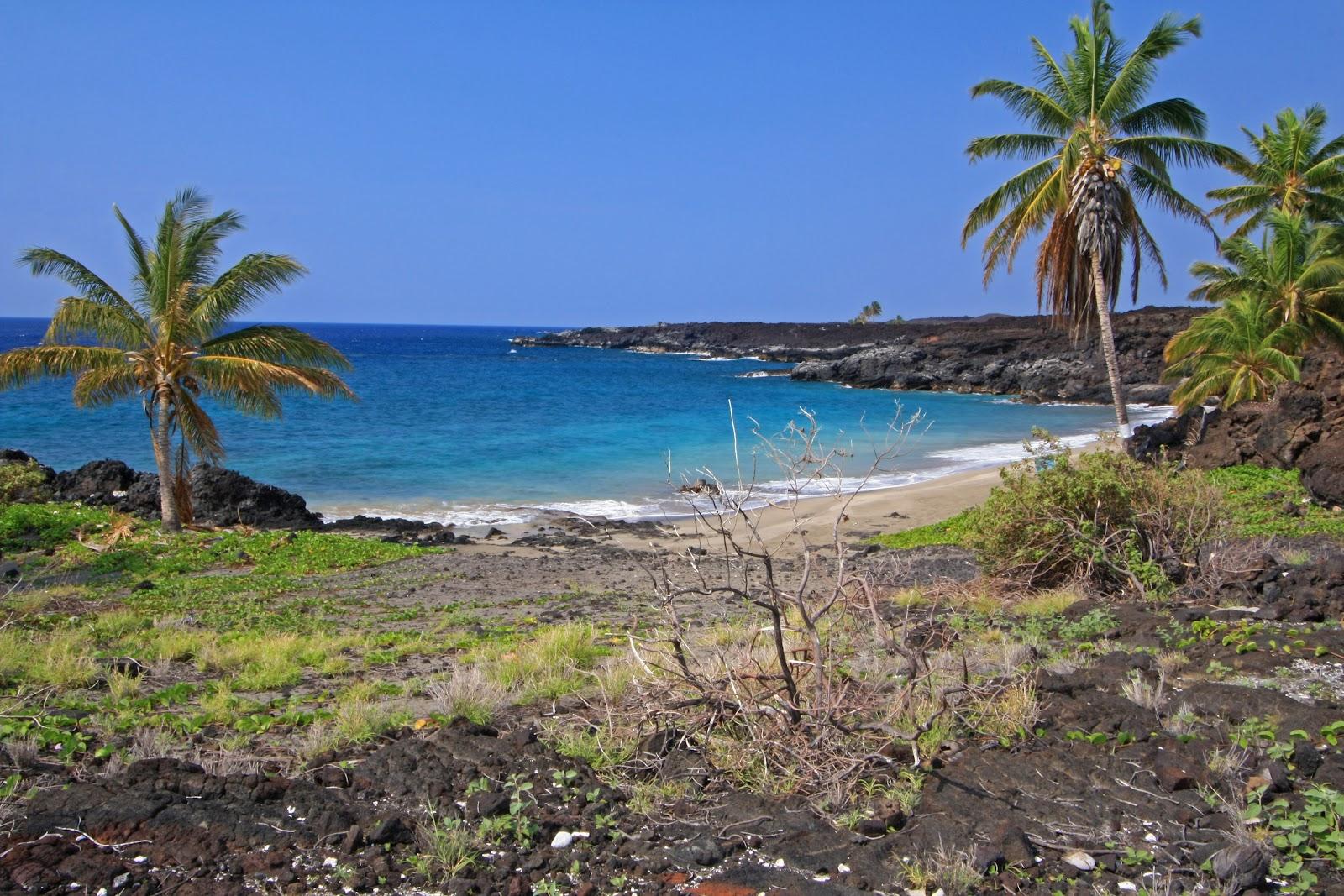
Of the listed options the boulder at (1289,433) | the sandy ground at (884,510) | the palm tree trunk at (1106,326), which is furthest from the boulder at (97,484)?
the boulder at (1289,433)

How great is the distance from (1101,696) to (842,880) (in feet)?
9.20

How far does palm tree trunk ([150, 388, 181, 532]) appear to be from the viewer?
18.1 metres

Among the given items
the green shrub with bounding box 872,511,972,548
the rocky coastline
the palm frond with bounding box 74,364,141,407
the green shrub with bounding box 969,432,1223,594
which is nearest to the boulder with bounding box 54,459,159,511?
the palm frond with bounding box 74,364,141,407

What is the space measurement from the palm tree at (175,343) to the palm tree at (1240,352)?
806 inches

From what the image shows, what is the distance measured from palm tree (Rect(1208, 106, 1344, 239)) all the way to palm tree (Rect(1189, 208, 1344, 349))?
2.50 m

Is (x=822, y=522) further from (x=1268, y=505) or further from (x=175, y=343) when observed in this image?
(x=175, y=343)

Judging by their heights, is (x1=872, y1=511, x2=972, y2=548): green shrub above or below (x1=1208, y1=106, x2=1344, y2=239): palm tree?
below

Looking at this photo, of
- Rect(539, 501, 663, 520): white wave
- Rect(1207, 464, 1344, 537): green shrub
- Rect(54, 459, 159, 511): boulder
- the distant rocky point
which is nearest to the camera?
Rect(1207, 464, 1344, 537): green shrub

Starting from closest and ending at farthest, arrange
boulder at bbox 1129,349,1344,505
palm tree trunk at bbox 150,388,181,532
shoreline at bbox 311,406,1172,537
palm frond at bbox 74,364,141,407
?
boulder at bbox 1129,349,1344,505 < palm frond at bbox 74,364,141,407 < palm tree trunk at bbox 150,388,181,532 < shoreline at bbox 311,406,1172,537

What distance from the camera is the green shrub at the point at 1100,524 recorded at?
1026 centimetres

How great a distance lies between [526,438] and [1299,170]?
28592mm

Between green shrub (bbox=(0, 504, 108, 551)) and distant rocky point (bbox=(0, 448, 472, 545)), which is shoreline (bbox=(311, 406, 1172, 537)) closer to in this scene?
distant rocky point (bbox=(0, 448, 472, 545))

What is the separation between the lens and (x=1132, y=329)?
6694cm

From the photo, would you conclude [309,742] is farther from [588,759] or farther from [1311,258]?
[1311,258]
